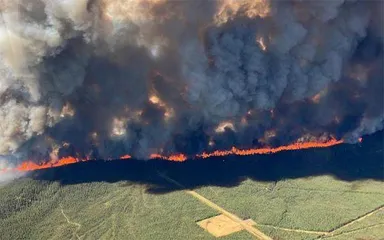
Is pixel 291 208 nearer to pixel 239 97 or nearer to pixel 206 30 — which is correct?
pixel 239 97

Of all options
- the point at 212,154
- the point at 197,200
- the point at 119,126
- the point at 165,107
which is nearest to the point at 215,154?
the point at 212,154

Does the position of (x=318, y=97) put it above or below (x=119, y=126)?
above

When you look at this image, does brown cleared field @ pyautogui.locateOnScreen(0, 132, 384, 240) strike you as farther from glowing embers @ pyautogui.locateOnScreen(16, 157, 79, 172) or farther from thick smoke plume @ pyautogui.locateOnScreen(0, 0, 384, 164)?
thick smoke plume @ pyautogui.locateOnScreen(0, 0, 384, 164)

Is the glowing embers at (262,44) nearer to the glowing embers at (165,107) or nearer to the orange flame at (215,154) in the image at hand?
the glowing embers at (165,107)

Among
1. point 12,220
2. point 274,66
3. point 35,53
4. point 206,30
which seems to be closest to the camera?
point 12,220

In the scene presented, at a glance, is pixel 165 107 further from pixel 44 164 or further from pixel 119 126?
pixel 44 164

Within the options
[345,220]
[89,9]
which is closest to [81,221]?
[89,9]

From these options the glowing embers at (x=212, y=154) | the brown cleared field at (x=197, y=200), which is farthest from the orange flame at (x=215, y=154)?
the brown cleared field at (x=197, y=200)
